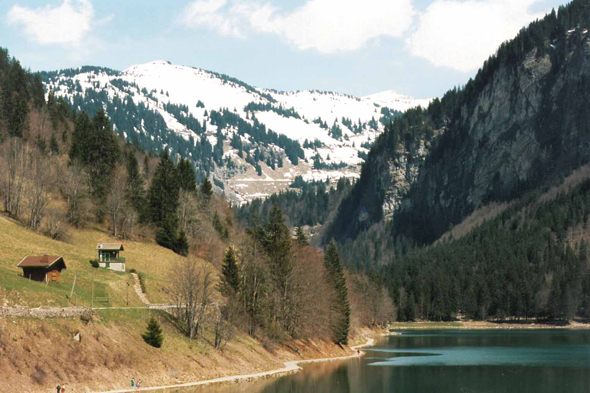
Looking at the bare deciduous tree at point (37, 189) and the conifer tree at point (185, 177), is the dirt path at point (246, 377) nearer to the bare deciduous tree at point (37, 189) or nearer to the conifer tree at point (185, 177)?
the bare deciduous tree at point (37, 189)

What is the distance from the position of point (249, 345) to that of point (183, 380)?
2004 cm

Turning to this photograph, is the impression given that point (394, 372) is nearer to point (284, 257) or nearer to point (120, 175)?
point (284, 257)

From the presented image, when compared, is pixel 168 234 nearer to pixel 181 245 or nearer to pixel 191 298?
pixel 181 245

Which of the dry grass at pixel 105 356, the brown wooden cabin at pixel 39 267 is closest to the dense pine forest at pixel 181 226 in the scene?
the dry grass at pixel 105 356

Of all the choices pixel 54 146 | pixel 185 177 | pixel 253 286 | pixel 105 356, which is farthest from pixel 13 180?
pixel 105 356

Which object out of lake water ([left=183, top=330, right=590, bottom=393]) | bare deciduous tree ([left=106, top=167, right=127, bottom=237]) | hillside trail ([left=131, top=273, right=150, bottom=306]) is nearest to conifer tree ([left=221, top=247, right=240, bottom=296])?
hillside trail ([left=131, top=273, right=150, bottom=306])

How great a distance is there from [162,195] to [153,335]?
58.8 metres

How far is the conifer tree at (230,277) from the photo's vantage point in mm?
93750

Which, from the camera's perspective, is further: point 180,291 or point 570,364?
point 570,364

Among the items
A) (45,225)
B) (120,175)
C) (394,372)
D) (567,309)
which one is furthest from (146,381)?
(567,309)

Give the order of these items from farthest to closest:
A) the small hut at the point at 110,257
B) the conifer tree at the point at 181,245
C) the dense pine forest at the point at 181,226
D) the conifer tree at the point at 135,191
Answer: the conifer tree at the point at 135,191, the conifer tree at the point at 181,245, the small hut at the point at 110,257, the dense pine forest at the point at 181,226

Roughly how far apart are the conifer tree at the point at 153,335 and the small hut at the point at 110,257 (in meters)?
25.6

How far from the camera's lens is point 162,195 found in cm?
→ 12912

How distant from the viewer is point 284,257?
105 m
